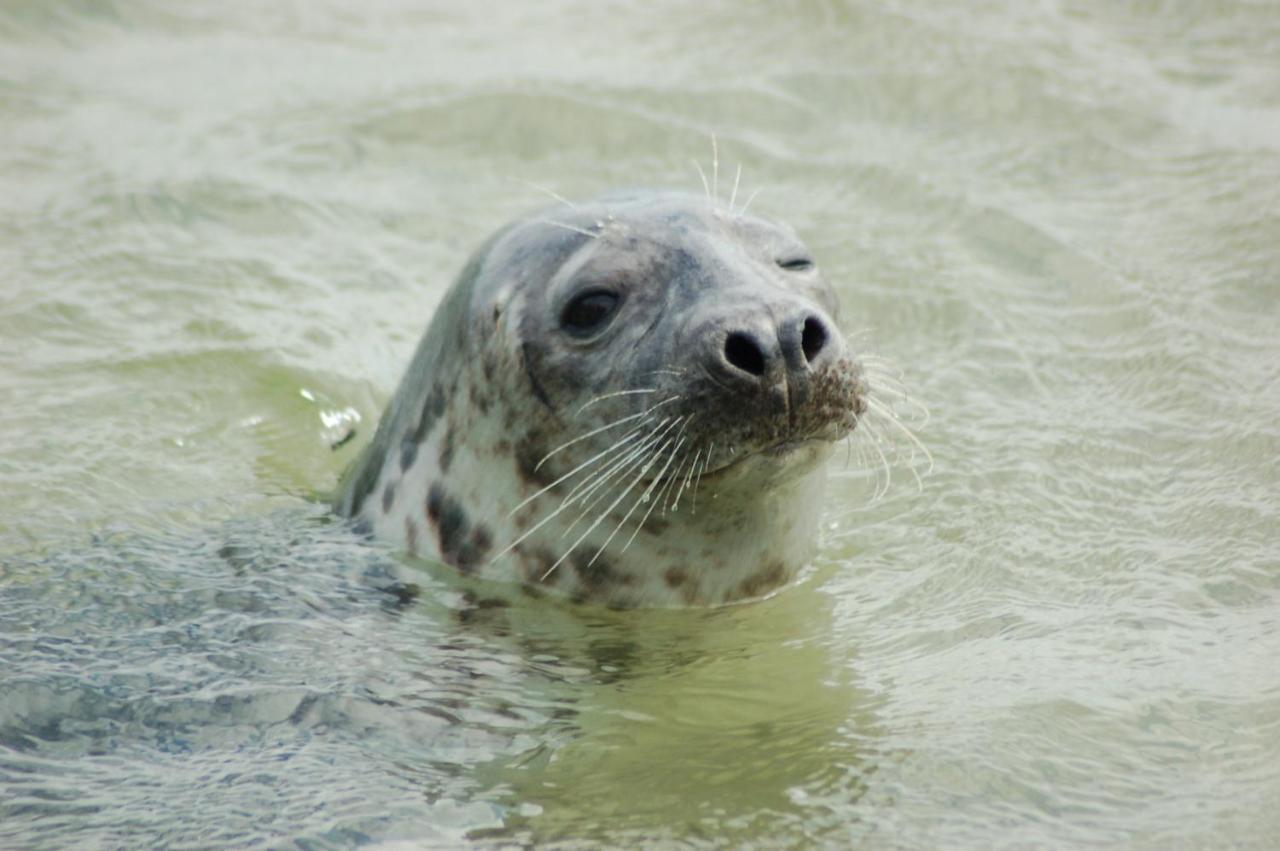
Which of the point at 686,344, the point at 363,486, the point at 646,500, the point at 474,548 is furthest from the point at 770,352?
the point at 363,486

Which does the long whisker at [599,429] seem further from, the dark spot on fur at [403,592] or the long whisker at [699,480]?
the dark spot on fur at [403,592]

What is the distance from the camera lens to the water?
3768 mm

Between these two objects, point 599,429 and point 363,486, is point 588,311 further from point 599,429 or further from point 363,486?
point 363,486

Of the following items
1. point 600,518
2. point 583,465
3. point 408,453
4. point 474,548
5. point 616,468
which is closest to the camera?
point 616,468

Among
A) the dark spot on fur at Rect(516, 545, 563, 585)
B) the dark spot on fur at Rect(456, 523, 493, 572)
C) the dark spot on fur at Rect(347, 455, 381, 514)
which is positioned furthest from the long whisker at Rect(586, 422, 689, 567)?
the dark spot on fur at Rect(347, 455, 381, 514)

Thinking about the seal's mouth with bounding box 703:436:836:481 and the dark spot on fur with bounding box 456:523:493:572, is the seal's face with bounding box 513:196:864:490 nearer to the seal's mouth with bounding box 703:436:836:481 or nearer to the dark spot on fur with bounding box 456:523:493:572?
the seal's mouth with bounding box 703:436:836:481

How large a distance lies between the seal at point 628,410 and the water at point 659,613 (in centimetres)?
18

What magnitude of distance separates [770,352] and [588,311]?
717 mm

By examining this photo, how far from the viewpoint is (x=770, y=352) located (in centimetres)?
416

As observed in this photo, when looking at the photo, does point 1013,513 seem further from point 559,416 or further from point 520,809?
point 520,809

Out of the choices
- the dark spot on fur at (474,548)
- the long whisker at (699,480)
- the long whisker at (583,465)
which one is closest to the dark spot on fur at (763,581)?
the long whisker at (699,480)

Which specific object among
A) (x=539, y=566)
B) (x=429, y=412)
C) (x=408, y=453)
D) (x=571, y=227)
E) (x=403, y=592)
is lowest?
(x=403, y=592)

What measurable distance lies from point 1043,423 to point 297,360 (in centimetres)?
281

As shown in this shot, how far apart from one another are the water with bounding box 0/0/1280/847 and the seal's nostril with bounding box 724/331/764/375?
0.80 m
